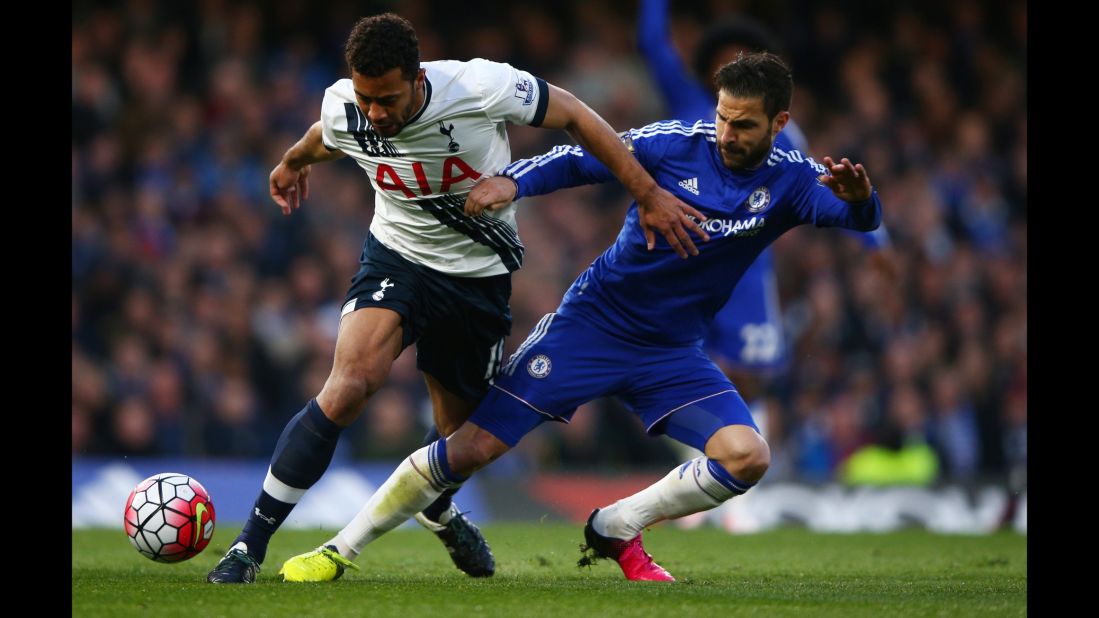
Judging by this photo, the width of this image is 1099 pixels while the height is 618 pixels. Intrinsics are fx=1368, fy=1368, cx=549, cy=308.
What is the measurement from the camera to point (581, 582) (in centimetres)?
→ 551

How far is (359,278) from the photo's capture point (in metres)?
5.48

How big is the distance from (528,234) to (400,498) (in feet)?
26.7

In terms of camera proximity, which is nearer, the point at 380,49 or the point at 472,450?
the point at 380,49

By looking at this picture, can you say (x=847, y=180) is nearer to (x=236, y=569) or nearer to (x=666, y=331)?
(x=666, y=331)

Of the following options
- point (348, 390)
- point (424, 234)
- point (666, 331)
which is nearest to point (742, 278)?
point (666, 331)

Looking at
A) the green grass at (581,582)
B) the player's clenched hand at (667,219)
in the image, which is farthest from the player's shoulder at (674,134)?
the green grass at (581,582)

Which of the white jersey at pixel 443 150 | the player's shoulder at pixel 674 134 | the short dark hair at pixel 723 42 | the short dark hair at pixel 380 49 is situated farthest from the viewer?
the short dark hair at pixel 723 42

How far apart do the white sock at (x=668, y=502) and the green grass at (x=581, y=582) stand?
0.23m

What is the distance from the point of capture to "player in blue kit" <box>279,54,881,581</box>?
538 centimetres

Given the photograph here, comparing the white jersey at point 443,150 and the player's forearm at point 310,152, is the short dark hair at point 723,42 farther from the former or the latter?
the player's forearm at point 310,152

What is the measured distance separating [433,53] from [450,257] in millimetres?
9484

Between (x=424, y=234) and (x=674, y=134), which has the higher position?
(x=674, y=134)

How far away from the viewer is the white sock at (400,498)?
547cm

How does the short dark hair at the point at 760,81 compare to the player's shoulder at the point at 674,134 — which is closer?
the short dark hair at the point at 760,81
